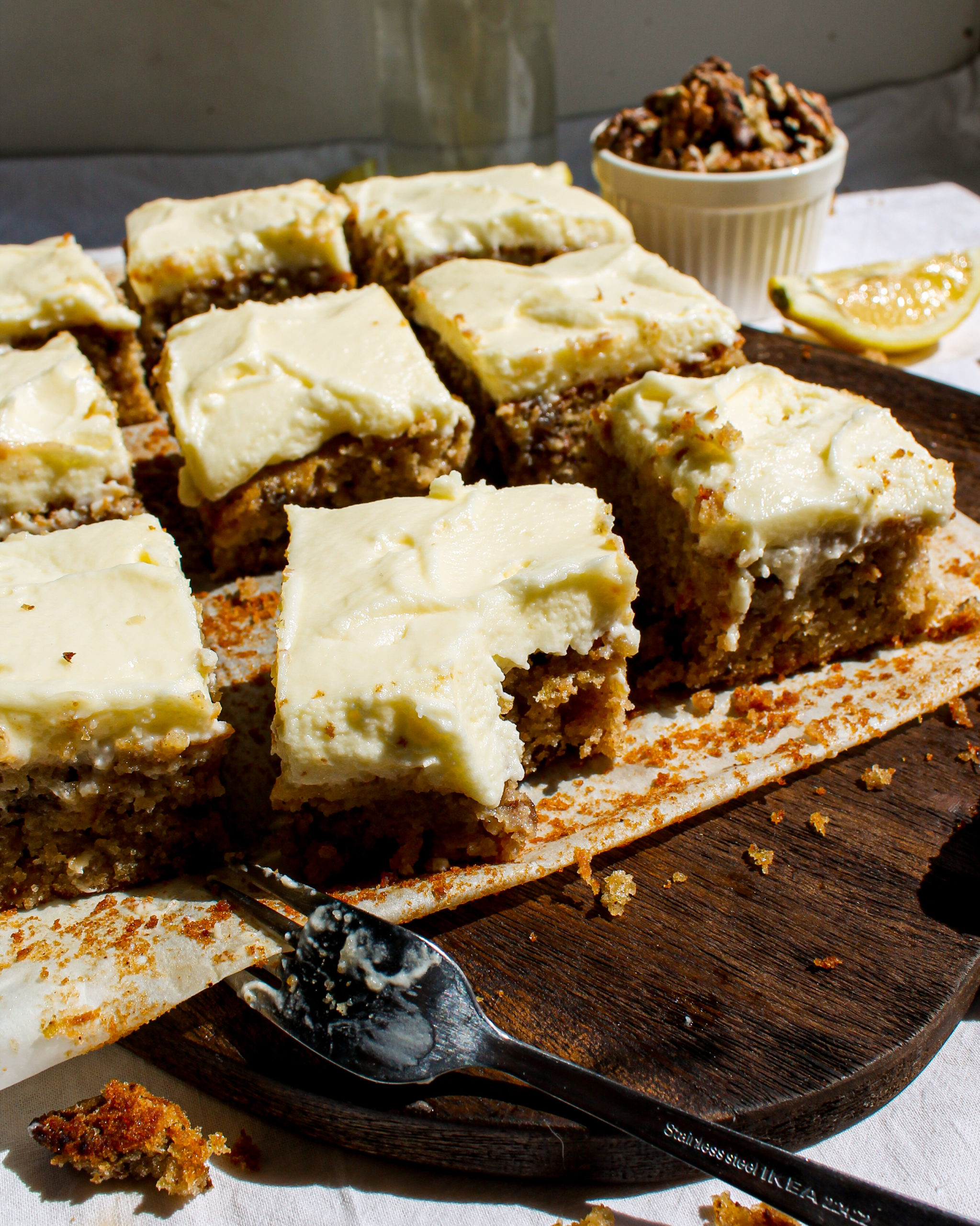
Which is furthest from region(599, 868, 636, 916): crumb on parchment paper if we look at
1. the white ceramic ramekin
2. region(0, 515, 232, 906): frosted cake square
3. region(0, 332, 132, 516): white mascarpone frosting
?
the white ceramic ramekin

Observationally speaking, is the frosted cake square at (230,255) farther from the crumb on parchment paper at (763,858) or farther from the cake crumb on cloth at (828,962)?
the cake crumb on cloth at (828,962)

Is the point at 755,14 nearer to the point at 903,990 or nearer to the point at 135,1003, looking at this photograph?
the point at 903,990

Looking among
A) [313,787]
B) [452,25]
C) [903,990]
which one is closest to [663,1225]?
[903,990]

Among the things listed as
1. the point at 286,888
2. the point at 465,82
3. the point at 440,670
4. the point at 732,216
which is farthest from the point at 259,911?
the point at 465,82

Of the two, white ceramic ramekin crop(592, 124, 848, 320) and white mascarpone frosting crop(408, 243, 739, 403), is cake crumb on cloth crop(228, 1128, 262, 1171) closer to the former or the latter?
white mascarpone frosting crop(408, 243, 739, 403)

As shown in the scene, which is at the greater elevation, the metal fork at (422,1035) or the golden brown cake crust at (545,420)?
the golden brown cake crust at (545,420)

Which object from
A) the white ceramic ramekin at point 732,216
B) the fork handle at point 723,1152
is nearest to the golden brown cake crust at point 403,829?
the fork handle at point 723,1152

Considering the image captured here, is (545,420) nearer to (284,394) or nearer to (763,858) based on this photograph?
(284,394)
